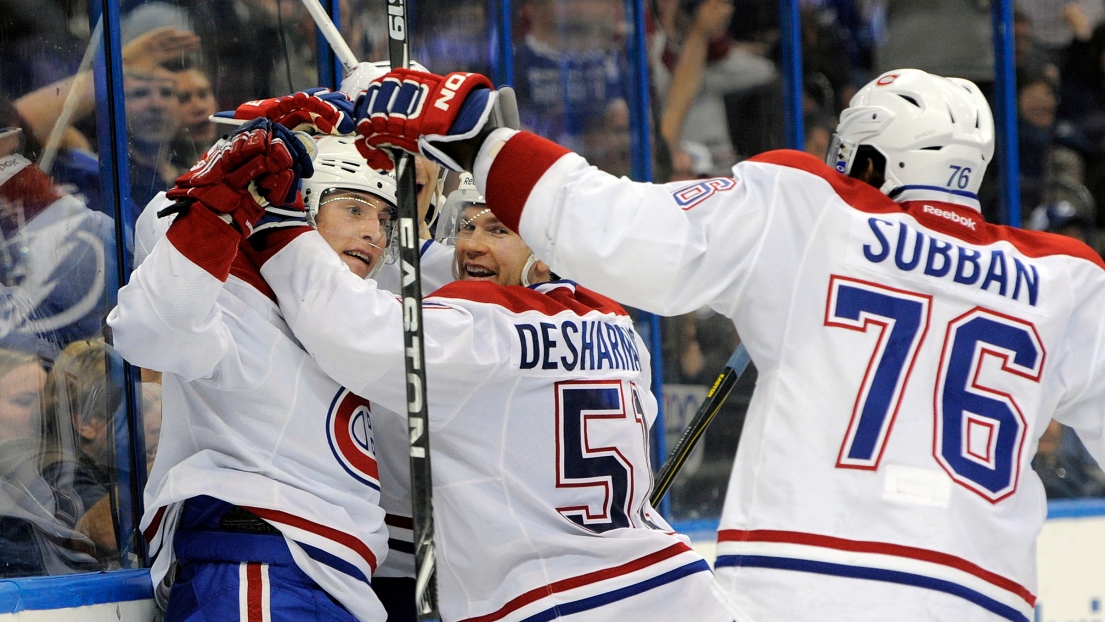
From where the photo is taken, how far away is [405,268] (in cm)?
193

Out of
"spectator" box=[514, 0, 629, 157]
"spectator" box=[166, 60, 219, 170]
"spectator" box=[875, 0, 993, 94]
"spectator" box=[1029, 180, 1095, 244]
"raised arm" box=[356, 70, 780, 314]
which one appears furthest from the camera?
"spectator" box=[1029, 180, 1095, 244]

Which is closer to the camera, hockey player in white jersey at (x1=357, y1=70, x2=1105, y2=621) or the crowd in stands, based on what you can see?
hockey player in white jersey at (x1=357, y1=70, x2=1105, y2=621)

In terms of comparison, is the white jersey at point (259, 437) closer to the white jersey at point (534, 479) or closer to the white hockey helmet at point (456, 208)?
the white jersey at point (534, 479)

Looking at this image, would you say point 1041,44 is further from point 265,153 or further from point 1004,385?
point 265,153

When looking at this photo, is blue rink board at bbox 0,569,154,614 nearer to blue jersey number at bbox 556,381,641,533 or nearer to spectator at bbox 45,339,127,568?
spectator at bbox 45,339,127,568

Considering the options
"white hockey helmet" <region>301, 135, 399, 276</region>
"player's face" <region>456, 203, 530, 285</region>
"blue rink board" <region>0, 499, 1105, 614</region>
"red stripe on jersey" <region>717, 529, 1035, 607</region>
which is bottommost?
"blue rink board" <region>0, 499, 1105, 614</region>

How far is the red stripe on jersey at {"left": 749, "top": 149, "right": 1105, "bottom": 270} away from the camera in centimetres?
185

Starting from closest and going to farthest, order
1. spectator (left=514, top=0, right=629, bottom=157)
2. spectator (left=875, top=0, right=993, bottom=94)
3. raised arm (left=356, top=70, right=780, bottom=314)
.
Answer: raised arm (left=356, top=70, right=780, bottom=314), spectator (left=514, top=0, right=629, bottom=157), spectator (left=875, top=0, right=993, bottom=94)

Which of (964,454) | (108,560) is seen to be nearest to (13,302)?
(108,560)

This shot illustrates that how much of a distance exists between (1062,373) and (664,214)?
66 centimetres

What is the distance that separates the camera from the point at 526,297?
7.75ft

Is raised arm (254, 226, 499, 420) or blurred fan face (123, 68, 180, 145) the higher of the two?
blurred fan face (123, 68, 180, 145)

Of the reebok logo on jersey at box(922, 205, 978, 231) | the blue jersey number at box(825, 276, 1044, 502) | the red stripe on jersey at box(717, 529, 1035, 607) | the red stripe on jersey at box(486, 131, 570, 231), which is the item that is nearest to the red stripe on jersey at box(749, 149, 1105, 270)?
the reebok logo on jersey at box(922, 205, 978, 231)

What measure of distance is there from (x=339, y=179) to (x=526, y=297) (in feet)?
1.26
